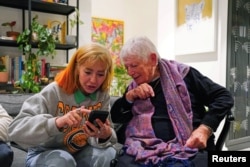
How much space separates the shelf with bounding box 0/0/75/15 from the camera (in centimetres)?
292

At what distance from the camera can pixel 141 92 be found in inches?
56.6

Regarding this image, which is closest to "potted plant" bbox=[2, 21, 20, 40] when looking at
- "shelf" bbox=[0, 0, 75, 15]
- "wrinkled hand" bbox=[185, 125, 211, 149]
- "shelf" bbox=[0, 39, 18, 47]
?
"shelf" bbox=[0, 39, 18, 47]

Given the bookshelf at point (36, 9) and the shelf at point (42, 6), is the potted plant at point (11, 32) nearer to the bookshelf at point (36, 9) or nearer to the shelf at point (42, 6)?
the bookshelf at point (36, 9)

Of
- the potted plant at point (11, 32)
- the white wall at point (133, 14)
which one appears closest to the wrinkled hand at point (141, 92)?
the potted plant at point (11, 32)

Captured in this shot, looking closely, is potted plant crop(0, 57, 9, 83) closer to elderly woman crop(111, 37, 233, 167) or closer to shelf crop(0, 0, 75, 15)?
shelf crop(0, 0, 75, 15)

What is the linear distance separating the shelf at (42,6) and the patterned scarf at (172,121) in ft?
6.23

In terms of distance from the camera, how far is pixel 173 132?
4.51 feet

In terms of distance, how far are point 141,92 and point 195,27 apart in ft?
6.57

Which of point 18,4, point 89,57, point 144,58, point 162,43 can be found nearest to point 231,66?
point 162,43

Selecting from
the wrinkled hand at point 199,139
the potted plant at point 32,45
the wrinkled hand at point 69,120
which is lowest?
the wrinkled hand at point 199,139

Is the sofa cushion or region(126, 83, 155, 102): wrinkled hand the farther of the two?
the sofa cushion

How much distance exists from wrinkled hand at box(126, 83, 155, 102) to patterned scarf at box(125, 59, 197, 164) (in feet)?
0.12

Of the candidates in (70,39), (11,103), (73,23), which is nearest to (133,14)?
(73,23)

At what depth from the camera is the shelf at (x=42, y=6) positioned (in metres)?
2.92
